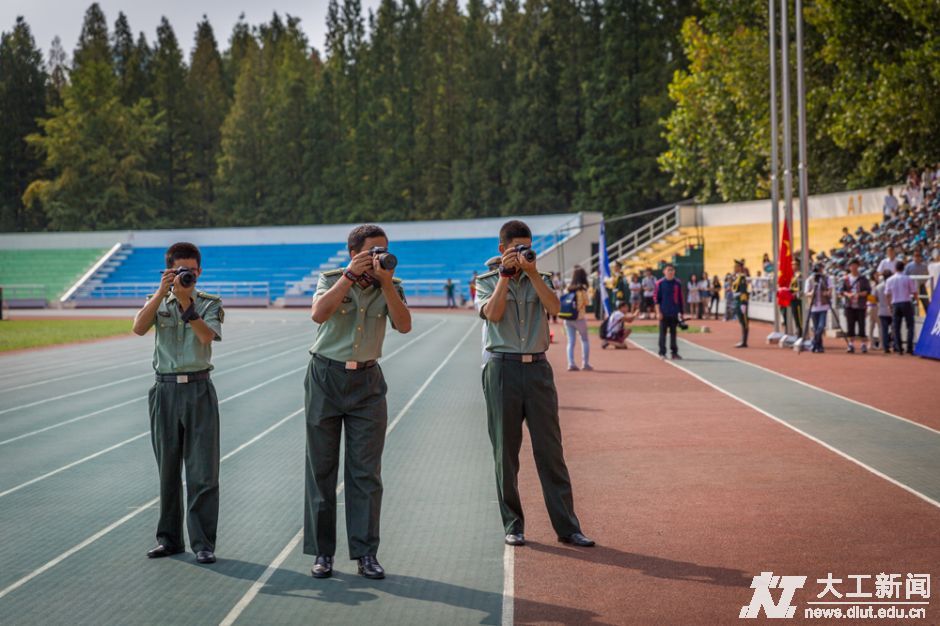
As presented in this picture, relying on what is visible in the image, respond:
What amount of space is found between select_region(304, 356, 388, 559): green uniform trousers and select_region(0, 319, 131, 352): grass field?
23.6 m

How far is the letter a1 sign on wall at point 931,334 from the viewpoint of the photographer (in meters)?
19.6

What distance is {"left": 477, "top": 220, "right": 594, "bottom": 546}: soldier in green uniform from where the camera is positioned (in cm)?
686

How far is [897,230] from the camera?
3105cm

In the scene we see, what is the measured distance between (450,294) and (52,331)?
823 inches

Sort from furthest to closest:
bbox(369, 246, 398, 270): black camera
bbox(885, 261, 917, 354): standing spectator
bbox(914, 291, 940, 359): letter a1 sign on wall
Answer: bbox(885, 261, 917, 354): standing spectator < bbox(914, 291, 940, 359): letter a1 sign on wall < bbox(369, 246, 398, 270): black camera

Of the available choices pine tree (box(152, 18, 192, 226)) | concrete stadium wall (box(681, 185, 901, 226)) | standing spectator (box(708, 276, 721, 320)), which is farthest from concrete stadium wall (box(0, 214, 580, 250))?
standing spectator (box(708, 276, 721, 320))

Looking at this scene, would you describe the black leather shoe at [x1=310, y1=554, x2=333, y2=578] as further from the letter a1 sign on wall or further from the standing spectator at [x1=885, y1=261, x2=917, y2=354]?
the standing spectator at [x1=885, y1=261, x2=917, y2=354]

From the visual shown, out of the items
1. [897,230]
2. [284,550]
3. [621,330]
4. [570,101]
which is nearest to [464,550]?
[284,550]

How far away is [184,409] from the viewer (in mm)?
6793

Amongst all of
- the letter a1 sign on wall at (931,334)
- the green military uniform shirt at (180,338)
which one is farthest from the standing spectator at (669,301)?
the green military uniform shirt at (180,338)

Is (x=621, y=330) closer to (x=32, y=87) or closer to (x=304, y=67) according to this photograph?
(x=304, y=67)

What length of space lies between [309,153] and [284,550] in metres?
78.3

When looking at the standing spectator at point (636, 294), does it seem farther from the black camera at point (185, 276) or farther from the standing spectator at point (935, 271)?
the black camera at point (185, 276)

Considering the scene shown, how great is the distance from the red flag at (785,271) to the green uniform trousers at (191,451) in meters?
19.2
